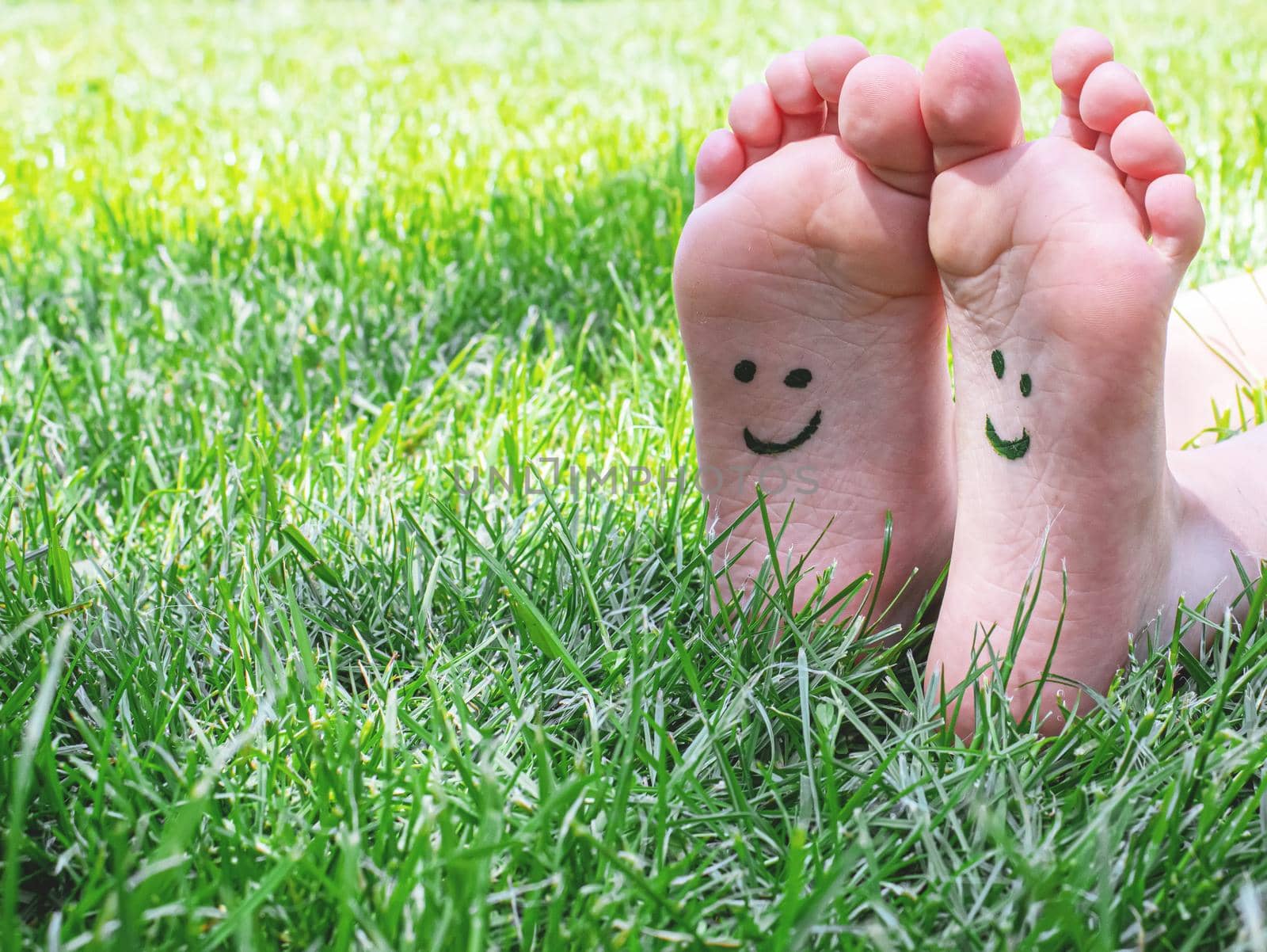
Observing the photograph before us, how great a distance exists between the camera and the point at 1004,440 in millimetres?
948

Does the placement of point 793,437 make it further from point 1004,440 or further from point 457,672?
point 457,672

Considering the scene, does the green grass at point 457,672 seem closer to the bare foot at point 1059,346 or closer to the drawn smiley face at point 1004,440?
the bare foot at point 1059,346

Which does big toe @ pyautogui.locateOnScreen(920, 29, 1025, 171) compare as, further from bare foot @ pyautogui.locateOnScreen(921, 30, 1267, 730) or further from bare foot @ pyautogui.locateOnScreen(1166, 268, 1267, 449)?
bare foot @ pyautogui.locateOnScreen(1166, 268, 1267, 449)

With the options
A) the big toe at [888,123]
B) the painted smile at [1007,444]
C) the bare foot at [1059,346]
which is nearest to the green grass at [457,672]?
the bare foot at [1059,346]

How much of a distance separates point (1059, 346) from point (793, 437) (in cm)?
27

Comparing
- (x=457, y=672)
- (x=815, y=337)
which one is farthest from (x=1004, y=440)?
(x=457, y=672)

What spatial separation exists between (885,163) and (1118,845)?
56cm

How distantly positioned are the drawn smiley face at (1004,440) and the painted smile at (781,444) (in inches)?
6.7

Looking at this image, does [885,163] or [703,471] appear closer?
[885,163]

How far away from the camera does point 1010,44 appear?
3994 mm

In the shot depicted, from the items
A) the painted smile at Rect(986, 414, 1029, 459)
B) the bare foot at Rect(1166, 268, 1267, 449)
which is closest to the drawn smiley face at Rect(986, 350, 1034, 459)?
the painted smile at Rect(986, 414, 1029, 459)

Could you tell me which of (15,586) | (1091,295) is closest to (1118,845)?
(1091,295)

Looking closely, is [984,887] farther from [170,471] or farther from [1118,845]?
[170,471]

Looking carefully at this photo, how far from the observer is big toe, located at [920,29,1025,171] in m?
0.89
